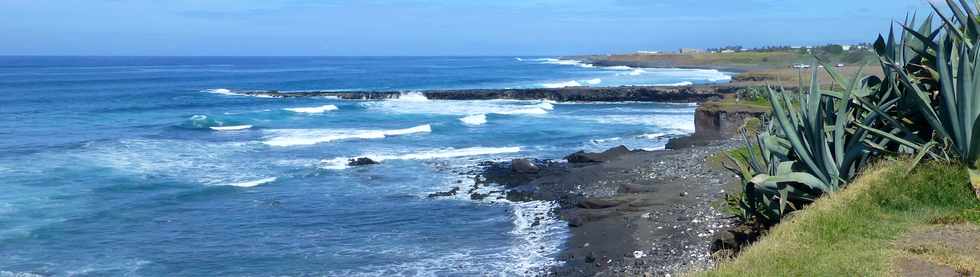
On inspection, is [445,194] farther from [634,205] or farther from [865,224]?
[865,224]

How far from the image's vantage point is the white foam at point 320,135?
37.4 meters

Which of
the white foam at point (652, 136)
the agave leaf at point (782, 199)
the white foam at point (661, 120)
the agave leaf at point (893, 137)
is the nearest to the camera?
the agave leaf at point (893, 137)

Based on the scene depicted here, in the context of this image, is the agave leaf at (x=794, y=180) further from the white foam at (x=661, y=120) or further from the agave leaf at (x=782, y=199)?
the white foam at (x=661, y=120)

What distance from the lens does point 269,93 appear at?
73500 mm

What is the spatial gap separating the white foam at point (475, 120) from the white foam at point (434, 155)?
11.3m

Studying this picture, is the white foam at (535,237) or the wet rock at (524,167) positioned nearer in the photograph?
the white foam at (535,237)

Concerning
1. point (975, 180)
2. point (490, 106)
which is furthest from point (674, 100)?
point (975, 180)

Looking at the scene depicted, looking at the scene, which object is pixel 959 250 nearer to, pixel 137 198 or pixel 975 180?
pixel 975 180

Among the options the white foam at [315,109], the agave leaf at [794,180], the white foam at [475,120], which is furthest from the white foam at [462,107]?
the agave leaf at [794,180]

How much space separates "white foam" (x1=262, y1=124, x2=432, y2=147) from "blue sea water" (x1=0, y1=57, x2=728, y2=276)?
9 centimetres

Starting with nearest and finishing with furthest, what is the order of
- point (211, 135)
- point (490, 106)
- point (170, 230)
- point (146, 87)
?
point (170, 230), point (211, 135), point (490, 106), point (146, 87)

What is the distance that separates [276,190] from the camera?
2492cm

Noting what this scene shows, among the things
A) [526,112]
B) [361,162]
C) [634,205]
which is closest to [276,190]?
[361,162]

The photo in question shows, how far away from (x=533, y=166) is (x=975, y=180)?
62.2 feet
